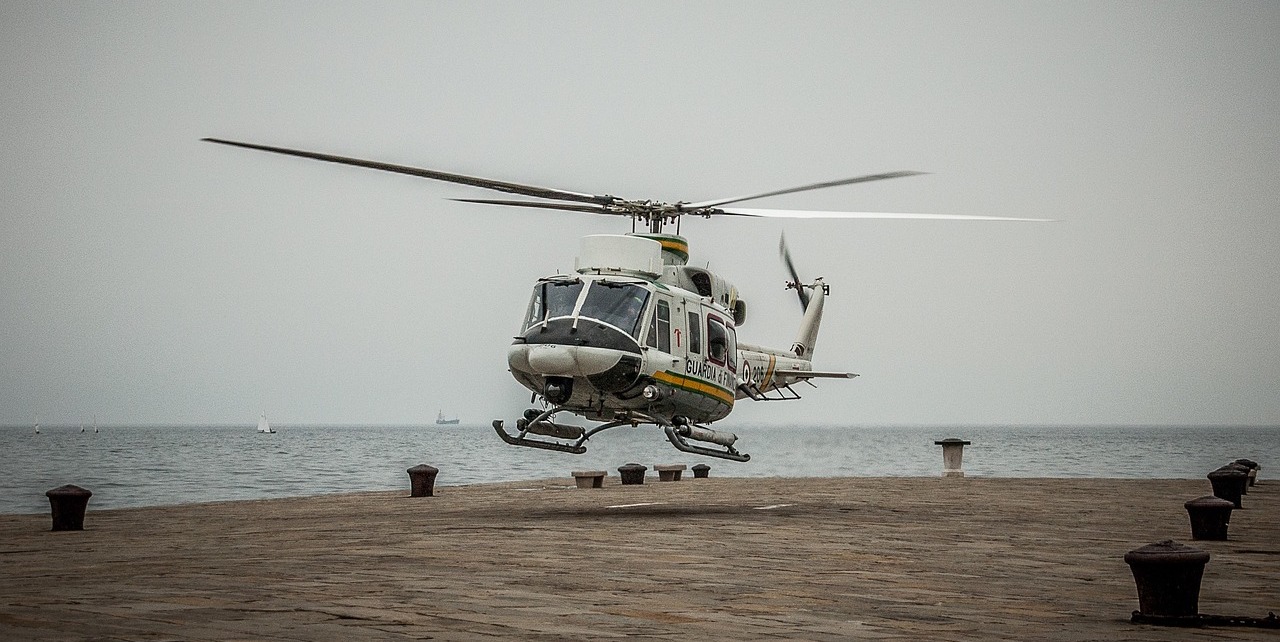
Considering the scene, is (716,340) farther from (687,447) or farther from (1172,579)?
(1172,579)

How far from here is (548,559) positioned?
10.9 meters

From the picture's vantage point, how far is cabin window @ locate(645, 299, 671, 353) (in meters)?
16.8

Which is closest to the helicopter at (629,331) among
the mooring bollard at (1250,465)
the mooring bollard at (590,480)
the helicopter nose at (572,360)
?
the helicopter nose at (572,360)

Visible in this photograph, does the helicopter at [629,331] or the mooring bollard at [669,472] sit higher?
the helicopter at [629,331]

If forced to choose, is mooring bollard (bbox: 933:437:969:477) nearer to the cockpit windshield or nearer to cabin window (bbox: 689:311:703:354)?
cabin window (bbox: 689:311:703:354)

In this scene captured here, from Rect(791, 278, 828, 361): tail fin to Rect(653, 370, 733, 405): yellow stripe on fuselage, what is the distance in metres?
6.33

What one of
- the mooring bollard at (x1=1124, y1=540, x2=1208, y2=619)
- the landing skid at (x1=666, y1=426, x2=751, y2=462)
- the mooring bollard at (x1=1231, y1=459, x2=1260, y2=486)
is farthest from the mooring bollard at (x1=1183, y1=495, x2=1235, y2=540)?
the mooring bollard at (x1=1231, y1=459, x2=1260, y2=486)

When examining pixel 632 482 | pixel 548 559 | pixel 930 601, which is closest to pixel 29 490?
pixel 632 482

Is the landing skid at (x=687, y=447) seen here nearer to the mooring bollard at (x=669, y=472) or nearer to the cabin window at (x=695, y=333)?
the cabin window at (x=695, y=333)

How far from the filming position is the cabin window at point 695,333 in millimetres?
17953

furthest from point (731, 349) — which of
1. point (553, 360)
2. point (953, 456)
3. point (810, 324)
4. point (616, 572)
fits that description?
point (953, 456)

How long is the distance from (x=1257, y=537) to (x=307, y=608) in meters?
11.2

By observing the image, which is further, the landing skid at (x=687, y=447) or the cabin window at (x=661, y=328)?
the landing skid at (x=687, y=447)

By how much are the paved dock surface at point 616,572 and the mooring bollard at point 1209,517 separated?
0.39 meters
